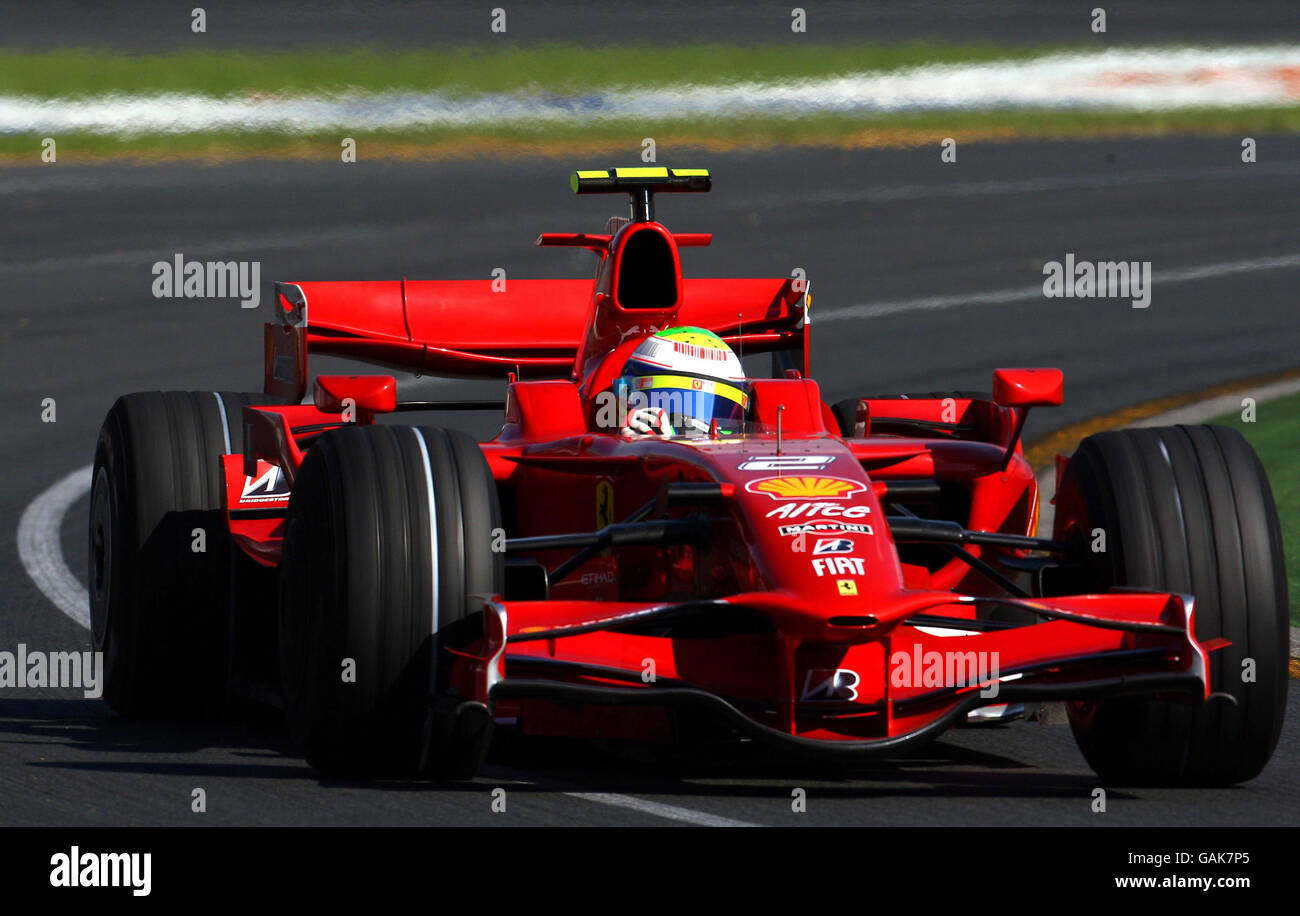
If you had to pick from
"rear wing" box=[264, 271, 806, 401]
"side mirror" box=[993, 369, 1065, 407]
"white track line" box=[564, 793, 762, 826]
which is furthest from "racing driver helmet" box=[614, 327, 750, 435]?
"white track line" box=[564, 793, 762, 826]

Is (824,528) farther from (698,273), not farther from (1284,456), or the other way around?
(698,273)

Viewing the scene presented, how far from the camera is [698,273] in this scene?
21.1 meters

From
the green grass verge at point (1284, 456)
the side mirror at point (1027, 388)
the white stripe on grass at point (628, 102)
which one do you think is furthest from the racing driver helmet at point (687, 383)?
the white stripe on grass at point (628, 102)

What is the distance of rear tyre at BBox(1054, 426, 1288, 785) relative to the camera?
7.15 m

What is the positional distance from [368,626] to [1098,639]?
215cm

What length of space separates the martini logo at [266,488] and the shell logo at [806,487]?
2.38 meters

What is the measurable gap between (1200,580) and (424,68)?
18.9 metres

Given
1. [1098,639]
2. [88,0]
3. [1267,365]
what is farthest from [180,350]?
[1098,639]

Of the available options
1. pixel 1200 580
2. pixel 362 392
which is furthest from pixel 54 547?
pixel 1200 580

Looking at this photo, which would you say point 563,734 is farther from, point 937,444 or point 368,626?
point 937,444

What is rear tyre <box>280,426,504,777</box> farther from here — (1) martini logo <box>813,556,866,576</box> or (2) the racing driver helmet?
(2) the racing driver helmet

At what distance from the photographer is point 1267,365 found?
1778 cm

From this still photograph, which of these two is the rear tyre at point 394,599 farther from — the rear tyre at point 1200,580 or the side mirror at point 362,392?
the rear tyre at point 1200,580

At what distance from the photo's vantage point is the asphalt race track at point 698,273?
705 cm
